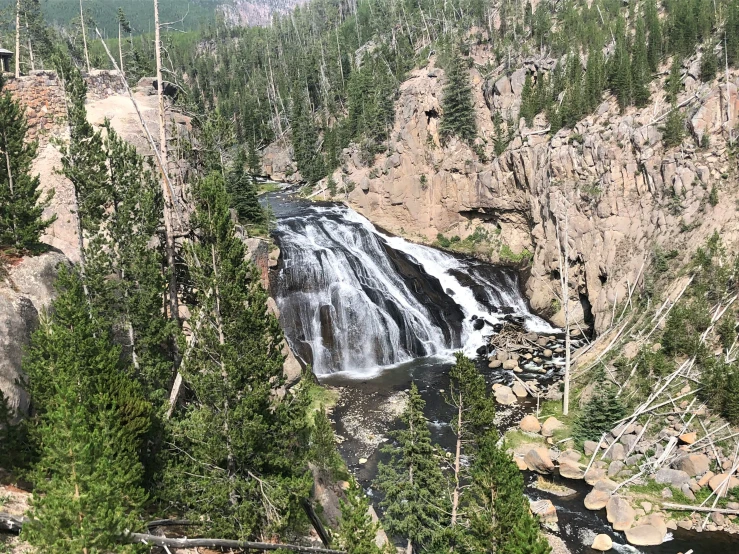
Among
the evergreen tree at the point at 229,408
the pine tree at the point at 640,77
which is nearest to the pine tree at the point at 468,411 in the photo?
the evergreen tree at the point at 229,408

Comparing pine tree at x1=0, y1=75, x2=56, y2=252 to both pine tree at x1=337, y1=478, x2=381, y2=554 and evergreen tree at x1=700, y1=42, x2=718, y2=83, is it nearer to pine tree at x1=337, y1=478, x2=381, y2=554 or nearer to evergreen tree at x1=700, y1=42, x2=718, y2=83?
pine tree at x1=337, y1=478, x2=381, y2=554

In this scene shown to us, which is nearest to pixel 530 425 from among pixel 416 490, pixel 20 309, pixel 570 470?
pixel 570 470

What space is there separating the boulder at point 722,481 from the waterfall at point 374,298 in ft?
63.0

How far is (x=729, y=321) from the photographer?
30.0m

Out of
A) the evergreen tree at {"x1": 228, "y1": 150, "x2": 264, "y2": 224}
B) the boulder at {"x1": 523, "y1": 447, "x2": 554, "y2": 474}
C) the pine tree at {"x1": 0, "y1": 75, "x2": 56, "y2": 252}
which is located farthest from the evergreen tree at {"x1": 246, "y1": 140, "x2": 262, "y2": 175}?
the boulder at {"x1": 523, "y1": 447, "x2": 554, "y2": 474}

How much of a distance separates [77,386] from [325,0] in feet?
542

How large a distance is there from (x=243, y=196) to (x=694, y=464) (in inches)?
1364

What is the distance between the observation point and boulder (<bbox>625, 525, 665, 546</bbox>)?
22.1m

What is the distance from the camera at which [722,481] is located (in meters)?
23.6

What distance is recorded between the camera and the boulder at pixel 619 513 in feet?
75.5

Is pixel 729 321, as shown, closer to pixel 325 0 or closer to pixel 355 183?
pixel 355 183

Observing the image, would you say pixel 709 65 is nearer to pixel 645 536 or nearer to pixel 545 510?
pixel 645 536

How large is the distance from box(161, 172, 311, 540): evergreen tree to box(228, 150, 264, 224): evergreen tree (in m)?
26.6

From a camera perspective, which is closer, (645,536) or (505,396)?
(645,536)
